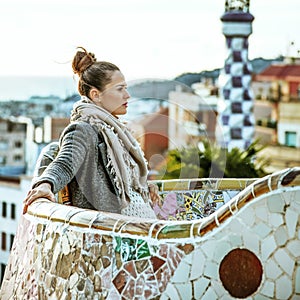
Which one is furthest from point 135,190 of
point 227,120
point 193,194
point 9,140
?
point 9,140

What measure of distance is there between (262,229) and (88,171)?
1024mm

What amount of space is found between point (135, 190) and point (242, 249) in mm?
1071

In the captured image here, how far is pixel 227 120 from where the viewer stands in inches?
762

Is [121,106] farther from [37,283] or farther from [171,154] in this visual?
[171,154]

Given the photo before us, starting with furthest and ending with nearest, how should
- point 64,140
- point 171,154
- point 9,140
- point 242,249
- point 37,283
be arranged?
1. point 9,140
2. point 171,154
3. point 64,140
4. point 37,283
5. point 242,249

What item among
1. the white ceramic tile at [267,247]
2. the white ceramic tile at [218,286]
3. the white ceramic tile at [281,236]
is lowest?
the white ceramic tile at [218,286]

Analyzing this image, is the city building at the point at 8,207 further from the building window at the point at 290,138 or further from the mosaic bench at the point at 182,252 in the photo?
the mosaic bench at the point at 182,252

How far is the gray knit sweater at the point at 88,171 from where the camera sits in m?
3.69

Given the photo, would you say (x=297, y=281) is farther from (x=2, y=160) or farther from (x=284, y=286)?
(x=2, y=160)

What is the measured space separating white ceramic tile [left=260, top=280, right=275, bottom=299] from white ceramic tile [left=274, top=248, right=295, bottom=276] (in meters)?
0.05

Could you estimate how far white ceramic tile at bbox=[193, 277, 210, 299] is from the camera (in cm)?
286

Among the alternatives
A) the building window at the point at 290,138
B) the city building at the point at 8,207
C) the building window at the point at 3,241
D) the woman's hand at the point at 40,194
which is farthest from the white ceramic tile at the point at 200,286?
the building window at the point at 290,138

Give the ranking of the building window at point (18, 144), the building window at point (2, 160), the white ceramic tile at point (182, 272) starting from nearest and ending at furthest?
the white ceramic tile at point (182, 272) → the building window at point (18, 144) → the building window at point (2, 160)

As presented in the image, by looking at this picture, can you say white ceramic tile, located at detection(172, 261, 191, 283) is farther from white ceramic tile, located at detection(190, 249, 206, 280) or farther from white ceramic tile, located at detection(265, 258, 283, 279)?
white ceramic tile, located at detection(265, 258, 283, 279)
